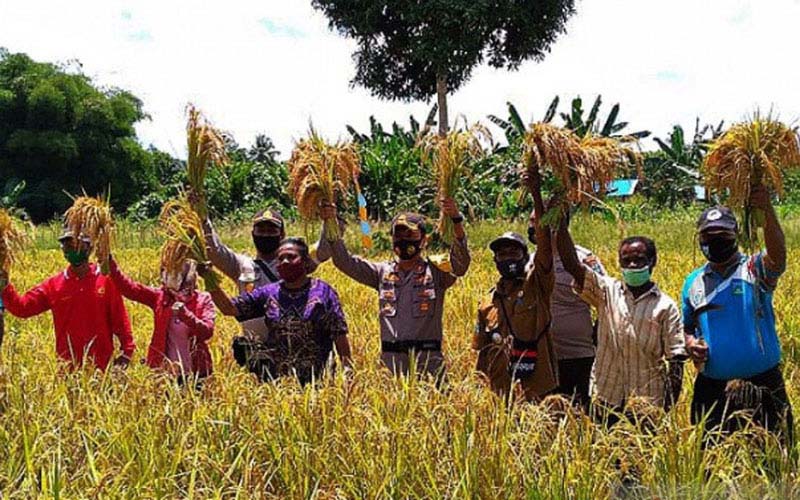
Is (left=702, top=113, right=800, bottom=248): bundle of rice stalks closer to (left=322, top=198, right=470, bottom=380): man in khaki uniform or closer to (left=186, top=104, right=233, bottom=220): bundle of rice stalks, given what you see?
(left=322, top=198, right=470, bottom=380): man in khaki uniform

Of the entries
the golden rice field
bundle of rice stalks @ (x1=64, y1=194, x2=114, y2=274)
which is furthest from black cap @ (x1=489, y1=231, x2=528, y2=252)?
bundle of rice stalks @ (x1=64, y1=194, x2=114, y2=274)

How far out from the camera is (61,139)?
26500 millimetres

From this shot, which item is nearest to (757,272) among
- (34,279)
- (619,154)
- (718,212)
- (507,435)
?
(718,212)

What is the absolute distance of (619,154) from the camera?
3.52 metres

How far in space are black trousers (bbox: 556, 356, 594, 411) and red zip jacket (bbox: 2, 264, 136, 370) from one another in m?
2.27

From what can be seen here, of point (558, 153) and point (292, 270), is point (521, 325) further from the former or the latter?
point (292, 270)

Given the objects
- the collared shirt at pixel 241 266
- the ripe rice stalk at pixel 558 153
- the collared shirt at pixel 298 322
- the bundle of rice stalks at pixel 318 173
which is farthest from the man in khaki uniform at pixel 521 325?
the collared shirt at pixel 241 266

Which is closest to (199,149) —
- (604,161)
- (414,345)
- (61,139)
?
(414,345)

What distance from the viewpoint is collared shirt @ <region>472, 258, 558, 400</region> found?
3.77 m

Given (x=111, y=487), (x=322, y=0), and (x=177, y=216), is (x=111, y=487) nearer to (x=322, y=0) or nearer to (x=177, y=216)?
(x=177, y=216)

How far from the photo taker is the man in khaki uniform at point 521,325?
3760mm

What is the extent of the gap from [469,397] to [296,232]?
44.9 ft

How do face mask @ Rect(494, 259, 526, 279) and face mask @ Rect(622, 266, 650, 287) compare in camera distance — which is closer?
face mask @ Rect(622, 266, 650, 287)

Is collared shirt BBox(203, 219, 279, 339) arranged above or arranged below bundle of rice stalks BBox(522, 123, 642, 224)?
below
